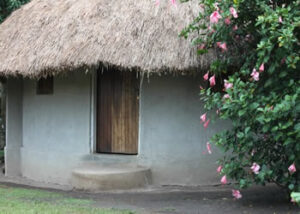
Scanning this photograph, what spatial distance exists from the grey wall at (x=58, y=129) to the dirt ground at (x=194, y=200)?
0.96 meters

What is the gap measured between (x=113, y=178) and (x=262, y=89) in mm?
3319

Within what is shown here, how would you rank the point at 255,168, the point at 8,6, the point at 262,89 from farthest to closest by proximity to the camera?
the point at 8,6 → the point at 262,89 → the point at 255,168

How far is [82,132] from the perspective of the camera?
8.57m

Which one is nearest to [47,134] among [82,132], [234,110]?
[82,132]

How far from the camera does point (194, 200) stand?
6848 millimetres

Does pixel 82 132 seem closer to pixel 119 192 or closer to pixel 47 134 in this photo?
pixel 47 134

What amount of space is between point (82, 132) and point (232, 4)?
424 centimetres

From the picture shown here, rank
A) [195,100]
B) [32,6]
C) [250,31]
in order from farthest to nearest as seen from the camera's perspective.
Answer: [32,6]
[195,100]
[250,31]

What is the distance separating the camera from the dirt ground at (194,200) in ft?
20.0

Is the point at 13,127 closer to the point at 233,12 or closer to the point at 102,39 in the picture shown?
the point at 102,39

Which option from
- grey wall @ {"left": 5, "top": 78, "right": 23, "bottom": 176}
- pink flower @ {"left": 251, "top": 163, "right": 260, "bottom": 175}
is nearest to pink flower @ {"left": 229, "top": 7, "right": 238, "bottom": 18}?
pink flower @ {"left": 251, "top": 163, "right": 260, "bottom": 175}

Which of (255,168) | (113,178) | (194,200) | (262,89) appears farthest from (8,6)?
Result: (255,168)

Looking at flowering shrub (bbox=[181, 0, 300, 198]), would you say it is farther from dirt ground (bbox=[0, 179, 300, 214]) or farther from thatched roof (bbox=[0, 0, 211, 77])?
thatched roof (bbox=[0, 0, 211, 77])

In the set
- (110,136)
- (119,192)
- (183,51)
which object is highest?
(183,51)
